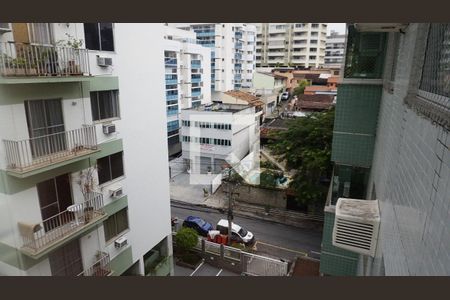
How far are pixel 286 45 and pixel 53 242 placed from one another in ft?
129

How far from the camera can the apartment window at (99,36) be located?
13.7 feet

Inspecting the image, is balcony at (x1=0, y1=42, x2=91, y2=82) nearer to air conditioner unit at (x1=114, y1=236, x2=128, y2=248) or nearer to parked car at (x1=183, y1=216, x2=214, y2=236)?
air conditioner unit at (x1=114, y1=236, x2=128, y2=248)

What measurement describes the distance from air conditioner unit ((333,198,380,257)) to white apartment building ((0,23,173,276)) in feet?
10.5

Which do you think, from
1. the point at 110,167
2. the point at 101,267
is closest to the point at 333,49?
the point at 110,167

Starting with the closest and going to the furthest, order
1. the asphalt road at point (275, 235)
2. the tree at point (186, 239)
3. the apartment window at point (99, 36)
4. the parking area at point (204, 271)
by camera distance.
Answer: the apartment window at point (99, 36) → the parking area at point (204, 271) → the tree at point (186, 239) → the asphalt road at point (275, 235)

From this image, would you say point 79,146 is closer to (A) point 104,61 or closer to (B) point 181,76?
(A) point 104,61

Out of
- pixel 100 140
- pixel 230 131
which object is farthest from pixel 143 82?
pixel 230 131

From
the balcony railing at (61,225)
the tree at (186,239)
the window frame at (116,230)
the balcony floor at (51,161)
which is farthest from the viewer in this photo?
the tree at (186,239)

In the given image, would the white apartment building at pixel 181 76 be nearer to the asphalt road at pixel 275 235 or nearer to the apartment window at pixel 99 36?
the asphalt road at pixel 275 235

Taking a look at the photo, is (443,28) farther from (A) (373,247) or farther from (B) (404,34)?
(A) (373,247)

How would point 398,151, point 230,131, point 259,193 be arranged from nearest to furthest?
1. point 398,151
2. point 259,193
3. point 230,131

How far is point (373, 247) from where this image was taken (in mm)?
3004

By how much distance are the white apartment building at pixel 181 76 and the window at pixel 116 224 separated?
1220cm

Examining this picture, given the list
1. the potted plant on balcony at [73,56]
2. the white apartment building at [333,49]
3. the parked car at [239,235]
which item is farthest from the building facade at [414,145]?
the white apartment building at [333,49]
